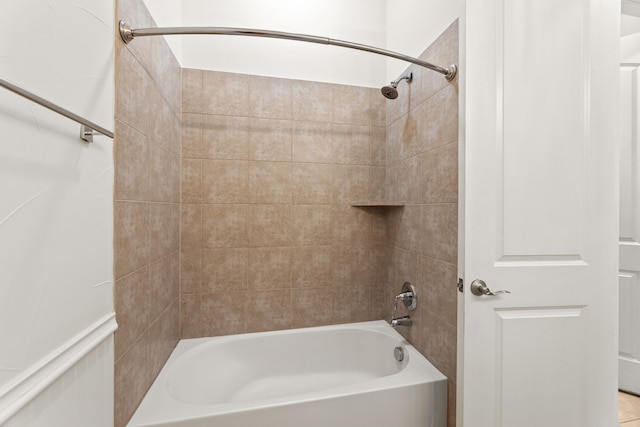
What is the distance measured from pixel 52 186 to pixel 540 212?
1529 millimetres

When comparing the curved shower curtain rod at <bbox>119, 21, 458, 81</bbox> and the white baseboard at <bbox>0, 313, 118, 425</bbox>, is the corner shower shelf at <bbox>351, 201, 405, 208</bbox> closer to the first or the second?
the curved shower curtain rod at <bbox>119, 21, 458, 81</bbox>

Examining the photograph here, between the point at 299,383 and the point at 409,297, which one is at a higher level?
the point at 409,297

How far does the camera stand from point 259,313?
5.87 feet

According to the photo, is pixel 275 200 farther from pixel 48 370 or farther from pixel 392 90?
pixel 48 370

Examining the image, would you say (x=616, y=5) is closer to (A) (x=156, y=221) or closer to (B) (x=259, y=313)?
(A) (x=156, y=221)

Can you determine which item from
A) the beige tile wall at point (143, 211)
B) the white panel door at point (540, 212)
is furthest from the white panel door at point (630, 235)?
the beige tile wall at point (143, 211)

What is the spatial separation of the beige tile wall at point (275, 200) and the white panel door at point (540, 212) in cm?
93

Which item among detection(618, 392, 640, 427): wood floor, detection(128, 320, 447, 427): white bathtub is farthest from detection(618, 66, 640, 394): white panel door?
detection(128, 320, 447, 427): white bathtub

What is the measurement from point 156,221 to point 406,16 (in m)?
1.84

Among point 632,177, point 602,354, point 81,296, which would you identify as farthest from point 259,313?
point 632,177

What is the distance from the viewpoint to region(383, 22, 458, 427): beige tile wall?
49.2 inches

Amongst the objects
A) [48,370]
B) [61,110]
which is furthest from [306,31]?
[48,370]

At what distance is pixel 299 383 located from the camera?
173cm

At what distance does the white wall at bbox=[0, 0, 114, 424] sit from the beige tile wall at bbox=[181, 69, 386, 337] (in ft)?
2.63
